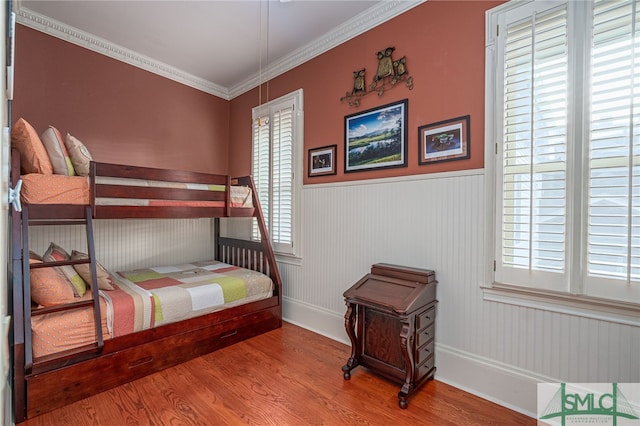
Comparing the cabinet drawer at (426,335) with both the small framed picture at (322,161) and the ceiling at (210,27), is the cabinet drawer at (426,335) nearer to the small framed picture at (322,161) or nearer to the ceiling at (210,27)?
the small framed picture at (322,161)

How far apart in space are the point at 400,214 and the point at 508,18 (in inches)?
59.0

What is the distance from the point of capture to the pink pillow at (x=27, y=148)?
1976 millimetres

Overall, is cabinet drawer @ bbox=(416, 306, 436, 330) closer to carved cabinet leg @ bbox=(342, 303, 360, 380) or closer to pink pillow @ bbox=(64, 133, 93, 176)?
carved cabinet leg @ bbox=(342, 303, 360, 380)

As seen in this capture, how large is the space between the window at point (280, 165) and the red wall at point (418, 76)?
0.52 ft

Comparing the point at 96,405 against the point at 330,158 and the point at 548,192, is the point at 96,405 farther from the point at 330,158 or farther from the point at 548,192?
the point at 548,192

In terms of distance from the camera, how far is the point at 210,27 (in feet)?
9.56

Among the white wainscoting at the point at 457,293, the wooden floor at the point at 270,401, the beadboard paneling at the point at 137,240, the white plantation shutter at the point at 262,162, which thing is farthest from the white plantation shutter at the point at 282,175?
the wooden floor at the point at 270,401

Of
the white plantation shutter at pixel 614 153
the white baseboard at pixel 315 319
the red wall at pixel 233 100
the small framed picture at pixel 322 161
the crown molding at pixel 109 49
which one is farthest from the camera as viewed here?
the small framed picture at pixel 322 161

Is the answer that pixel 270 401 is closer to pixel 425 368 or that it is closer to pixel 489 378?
pixel 425 368

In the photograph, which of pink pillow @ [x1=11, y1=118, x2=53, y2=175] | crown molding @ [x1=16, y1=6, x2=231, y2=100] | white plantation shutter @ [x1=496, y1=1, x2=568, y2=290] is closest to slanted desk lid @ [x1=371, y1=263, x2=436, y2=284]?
white plantation shutter @ [x1=496, y1=1, x2=568, y2=290]

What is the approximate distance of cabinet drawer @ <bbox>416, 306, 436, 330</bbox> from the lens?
6.93ft

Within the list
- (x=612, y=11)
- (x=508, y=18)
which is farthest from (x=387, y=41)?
(x=612, y=11)

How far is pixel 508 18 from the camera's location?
2.00 m

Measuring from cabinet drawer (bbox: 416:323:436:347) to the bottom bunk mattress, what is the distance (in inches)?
62.7
